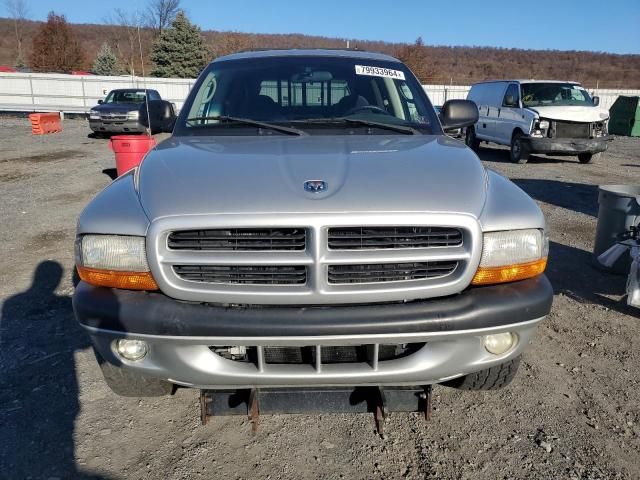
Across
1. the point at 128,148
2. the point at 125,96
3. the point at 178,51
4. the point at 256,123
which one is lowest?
the point at 128,148

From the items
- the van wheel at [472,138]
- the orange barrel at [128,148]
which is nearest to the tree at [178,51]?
the van wheel at [472,138]

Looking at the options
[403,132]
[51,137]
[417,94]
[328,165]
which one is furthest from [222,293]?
[51,137]

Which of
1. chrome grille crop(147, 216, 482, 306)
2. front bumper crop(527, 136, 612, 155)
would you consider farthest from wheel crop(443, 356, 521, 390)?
front bumper crop(527, 136, 612, 155)

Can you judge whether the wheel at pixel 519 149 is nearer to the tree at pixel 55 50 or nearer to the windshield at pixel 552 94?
the windshield at pixel 552 94

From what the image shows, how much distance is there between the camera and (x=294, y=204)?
2129 mm

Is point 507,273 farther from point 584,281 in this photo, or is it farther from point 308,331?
point 584,281

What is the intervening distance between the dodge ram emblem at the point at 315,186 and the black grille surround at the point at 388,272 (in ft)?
1.11

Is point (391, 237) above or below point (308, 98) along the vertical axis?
below

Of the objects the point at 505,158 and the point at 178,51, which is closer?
the point at 505,158

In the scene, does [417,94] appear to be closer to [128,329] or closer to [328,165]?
[328,165]

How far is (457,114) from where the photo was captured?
3801 mm

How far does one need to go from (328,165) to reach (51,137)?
1843cm

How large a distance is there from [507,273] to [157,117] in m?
2.83

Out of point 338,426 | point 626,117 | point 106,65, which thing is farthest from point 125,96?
point 106,65
